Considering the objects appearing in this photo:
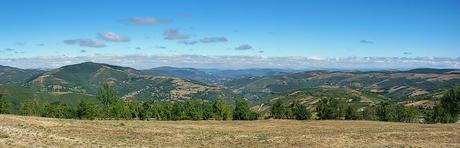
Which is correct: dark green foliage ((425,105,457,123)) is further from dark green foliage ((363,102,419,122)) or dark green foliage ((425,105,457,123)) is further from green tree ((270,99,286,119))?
green tree ((270,99,286,119))

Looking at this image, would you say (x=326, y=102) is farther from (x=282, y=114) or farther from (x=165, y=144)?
(x=165, y=144)

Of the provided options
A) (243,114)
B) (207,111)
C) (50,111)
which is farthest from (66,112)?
(243,114)

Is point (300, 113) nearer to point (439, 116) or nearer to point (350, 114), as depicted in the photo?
point (350, 114)

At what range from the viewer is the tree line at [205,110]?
504 ft

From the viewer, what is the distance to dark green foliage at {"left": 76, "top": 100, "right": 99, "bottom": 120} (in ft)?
495

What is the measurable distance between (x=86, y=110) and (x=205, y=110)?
41.6 meters

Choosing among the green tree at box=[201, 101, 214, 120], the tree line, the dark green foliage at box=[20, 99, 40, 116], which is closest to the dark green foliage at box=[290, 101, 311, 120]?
the tree line

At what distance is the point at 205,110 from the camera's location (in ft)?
545

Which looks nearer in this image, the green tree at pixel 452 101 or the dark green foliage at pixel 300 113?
the green tree at pixel 452 101

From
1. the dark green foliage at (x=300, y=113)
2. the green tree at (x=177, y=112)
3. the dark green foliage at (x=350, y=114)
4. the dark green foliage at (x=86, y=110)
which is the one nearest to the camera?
the dark green foliage at (x=86, y=110)

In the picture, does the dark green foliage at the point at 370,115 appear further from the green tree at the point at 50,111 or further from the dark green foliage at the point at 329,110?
the green tree at the point at 50,111

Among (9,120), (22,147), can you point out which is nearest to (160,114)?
(9,120)

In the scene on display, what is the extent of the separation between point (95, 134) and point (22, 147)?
1623cm

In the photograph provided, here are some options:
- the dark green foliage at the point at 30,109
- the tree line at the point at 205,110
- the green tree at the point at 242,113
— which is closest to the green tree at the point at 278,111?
the tree line at the point at 205,110
